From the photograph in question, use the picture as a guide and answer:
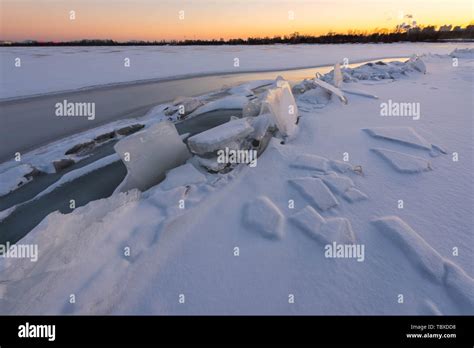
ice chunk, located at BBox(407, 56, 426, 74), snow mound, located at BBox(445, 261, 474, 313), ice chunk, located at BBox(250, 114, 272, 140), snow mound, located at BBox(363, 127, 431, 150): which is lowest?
snow mound, located at BBox(445, 261, 474, 313)

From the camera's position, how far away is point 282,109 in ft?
9.32

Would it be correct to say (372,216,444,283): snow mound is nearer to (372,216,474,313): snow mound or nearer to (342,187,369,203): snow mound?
(372,216,474,313): snow mound

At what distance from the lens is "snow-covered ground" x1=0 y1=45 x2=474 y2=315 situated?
1.16 meters

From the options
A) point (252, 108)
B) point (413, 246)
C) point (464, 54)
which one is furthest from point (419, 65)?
point (413, 246)

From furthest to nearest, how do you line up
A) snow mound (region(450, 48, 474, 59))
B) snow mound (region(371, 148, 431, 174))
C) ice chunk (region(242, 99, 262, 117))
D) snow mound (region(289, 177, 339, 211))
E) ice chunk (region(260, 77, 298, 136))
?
snow mound (region(450, 48, 474, 59))
ice chunk (region(242, 99, 262, 117))
ice chunk (region(260, 77, 298, 136))
snow mound (region(371, 148, 431, 174))
snow mound (region(289, 177, 339, 211))

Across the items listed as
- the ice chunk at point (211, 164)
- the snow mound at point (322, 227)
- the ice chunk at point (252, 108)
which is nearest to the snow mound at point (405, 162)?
the snow mound at point (322, 227)

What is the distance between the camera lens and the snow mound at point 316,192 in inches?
66.0

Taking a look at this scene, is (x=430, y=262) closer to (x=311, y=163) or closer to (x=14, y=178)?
(x=311, y=163)

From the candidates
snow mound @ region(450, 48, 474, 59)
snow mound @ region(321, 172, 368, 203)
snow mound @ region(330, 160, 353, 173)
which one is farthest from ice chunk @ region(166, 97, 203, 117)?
snow mound @ region(450, 48, 474, 59)

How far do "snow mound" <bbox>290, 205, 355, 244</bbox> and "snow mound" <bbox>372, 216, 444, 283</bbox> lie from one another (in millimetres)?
199

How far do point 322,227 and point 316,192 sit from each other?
1.09 feet
